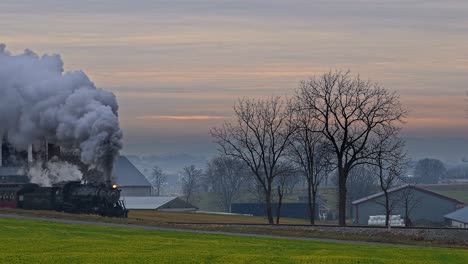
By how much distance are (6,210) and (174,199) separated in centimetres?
6591

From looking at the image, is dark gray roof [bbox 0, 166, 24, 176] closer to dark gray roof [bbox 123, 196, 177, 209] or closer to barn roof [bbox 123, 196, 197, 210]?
dark gray roof [bbox 123, 196, 177, 209]

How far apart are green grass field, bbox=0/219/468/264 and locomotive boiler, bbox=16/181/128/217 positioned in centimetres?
1136

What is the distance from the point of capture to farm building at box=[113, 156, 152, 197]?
161 metres

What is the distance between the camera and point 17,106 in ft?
258

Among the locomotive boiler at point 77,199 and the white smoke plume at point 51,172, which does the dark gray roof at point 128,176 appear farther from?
the locomotive boiler at point 77,199

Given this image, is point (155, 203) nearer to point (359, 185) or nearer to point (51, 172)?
point (51, 172)

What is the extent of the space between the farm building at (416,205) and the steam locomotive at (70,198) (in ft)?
187

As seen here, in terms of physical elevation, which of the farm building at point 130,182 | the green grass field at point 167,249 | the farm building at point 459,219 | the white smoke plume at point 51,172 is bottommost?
the green grass field at point 167,249

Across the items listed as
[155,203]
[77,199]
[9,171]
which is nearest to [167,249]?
[77,199]

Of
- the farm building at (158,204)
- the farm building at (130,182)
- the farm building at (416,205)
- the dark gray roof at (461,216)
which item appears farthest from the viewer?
the farm building at (130,182)

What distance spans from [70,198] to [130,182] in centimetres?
9563

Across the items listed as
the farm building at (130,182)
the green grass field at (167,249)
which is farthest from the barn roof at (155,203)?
the green grass field at (167,249)

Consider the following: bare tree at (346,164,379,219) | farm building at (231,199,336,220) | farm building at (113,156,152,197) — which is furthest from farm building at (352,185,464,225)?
farm building at (113,156,152,197)

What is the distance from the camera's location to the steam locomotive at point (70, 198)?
219ft
